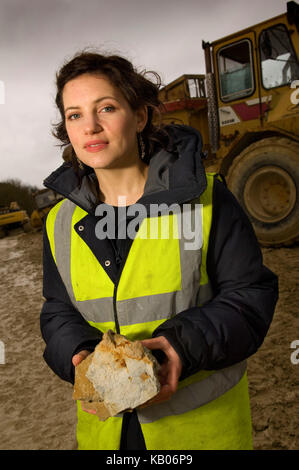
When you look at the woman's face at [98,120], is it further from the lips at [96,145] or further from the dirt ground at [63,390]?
the dirt ground at [63,390]

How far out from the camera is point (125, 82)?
4.16 ft

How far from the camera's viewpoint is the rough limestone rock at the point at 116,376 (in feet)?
3.43

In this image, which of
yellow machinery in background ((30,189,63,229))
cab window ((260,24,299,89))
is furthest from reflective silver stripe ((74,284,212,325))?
yellow machinery in background ((30,189,63,229))

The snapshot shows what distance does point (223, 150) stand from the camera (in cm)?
581

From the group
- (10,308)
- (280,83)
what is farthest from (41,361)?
(280,83)

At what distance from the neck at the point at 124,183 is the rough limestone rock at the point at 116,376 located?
1.59 feet

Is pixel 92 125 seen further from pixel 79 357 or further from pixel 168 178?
pixel 79 357

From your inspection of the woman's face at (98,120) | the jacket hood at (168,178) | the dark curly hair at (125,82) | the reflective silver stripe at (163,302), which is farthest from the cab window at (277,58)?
the reflective silver stripe at (163,302)

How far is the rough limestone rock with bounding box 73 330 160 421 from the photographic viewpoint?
1.05m

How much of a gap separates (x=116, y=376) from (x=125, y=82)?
957 millimetres

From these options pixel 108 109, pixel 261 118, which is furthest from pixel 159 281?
pixel 261 118

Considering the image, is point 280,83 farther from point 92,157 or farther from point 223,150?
point 92,157

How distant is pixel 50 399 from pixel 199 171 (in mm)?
2379

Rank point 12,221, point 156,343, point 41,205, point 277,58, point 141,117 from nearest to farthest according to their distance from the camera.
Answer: point 156,343
point 141,117
point 277,58
point 41,205
point 12,221
